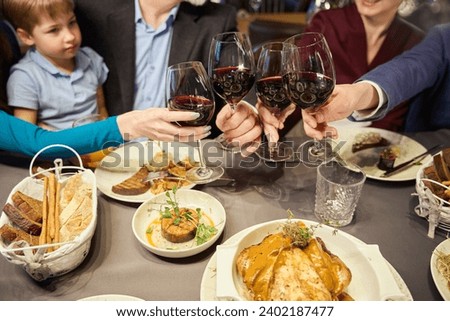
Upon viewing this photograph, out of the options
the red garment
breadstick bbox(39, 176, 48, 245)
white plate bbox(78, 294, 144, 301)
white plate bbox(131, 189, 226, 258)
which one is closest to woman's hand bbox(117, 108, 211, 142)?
white plate bbox(131, 189, 226, 258)

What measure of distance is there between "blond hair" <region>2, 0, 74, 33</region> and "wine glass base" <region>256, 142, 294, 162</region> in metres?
0.73

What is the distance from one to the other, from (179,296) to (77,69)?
92 centimetres

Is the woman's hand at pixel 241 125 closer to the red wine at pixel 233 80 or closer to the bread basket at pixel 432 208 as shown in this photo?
the red wine at pixel 233 80

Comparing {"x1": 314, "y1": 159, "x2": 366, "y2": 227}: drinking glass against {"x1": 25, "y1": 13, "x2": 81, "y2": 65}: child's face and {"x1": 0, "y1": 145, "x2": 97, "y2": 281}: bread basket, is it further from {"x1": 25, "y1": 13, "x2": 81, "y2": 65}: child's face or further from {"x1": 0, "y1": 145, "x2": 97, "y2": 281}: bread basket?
{"x1": 25, "y1": 13, "x2": 81, "y2": 65}: child's face

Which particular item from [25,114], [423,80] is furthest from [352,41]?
[25,114]

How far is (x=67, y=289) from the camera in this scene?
66 centimetres

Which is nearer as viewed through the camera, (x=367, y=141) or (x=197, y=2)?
(x=367, y=141)

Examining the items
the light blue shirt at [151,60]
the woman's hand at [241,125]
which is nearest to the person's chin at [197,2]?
the light blue shirt at [151,60]

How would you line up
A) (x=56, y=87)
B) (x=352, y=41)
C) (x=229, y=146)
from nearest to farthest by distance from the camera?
(x=229, y=146) → (x=56, y=87) → (x=352, y=41)

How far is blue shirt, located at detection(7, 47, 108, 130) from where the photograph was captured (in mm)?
1187

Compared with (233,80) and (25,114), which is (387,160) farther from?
(25,114)

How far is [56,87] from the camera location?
1.25 m

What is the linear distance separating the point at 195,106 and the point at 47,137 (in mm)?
389

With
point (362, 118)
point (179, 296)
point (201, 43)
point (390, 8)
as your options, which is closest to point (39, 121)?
point (201, 43)
